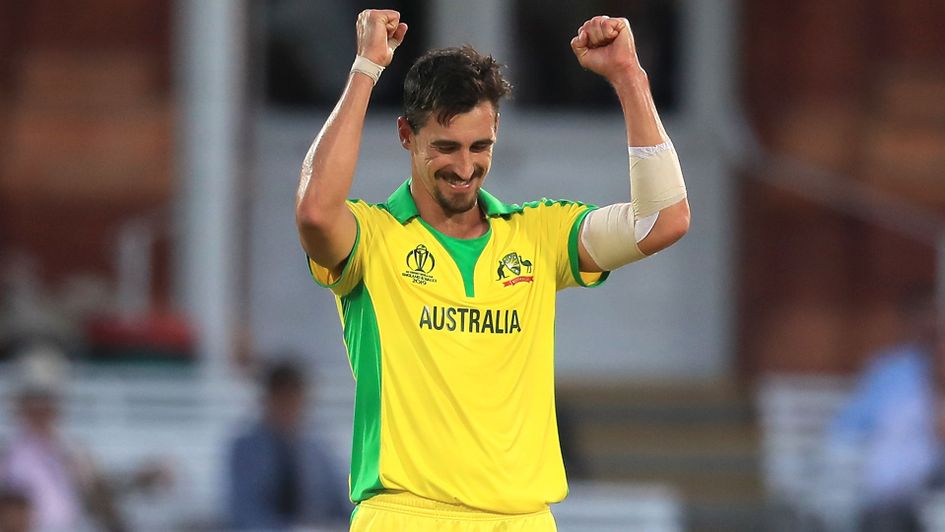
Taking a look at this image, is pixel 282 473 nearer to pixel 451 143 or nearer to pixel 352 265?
pixel 352 265

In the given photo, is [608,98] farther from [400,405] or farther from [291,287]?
[400,405]

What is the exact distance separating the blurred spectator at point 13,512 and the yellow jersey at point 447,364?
3.41 meters

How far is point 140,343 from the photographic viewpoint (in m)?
9.64

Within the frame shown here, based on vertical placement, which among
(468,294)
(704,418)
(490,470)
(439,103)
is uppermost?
(439,103)

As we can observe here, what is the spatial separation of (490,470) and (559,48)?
7311 mm

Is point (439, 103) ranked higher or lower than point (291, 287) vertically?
higher

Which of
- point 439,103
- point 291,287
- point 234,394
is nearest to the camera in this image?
point 439,103

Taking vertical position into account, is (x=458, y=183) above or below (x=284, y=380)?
above

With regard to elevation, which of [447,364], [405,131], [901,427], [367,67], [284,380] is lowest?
[901,427]

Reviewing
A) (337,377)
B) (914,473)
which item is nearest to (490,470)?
(914,473)

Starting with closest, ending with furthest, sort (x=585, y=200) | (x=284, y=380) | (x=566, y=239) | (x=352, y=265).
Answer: (x=352, y=265), (x=566, y=239), (x=284, y=380), (x=585, y=200)

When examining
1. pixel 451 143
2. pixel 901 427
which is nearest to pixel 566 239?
pixel 451 143

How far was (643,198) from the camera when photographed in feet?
13.8

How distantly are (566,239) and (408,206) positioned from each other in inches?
14.7
